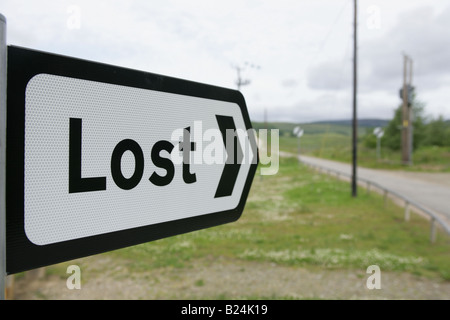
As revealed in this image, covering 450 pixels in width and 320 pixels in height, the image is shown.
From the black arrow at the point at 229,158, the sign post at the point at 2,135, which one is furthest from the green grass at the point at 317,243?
the sign post at the point at 2,135

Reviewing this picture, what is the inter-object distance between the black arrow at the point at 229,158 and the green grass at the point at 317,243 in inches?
196

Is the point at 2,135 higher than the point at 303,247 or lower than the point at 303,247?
higher

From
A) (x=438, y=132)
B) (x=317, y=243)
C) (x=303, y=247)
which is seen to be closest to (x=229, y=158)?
(x=303, y=247)

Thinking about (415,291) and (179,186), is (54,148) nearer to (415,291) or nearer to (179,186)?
(179,186)

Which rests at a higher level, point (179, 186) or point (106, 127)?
point (106, 127)

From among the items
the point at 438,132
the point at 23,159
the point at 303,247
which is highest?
the point at 438,132

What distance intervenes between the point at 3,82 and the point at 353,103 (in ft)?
46.6

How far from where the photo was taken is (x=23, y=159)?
0.66m

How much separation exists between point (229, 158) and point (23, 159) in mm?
652

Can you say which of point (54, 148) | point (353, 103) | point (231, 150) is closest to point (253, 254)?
point (231, 150)

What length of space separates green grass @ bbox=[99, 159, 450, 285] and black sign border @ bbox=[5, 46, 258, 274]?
5.24 metres

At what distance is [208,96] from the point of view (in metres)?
1.10

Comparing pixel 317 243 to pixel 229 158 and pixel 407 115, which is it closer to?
pixel 229 158

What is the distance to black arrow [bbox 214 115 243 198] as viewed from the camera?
1.13 meters
